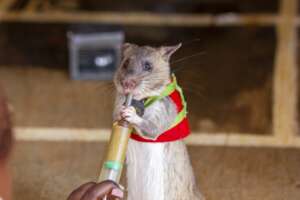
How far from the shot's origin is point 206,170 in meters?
0.84

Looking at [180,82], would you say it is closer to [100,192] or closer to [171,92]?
[171,92]

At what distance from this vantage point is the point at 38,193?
0.83 meters

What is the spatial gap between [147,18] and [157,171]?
78 cm

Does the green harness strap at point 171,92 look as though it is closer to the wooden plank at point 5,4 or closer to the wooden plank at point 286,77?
Answer: the wooden plank at point 286,77

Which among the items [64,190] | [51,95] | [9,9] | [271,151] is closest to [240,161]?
[271,151]

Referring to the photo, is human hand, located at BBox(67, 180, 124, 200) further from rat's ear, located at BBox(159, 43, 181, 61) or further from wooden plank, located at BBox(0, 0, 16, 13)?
wooden plank, located at BBox(0, 0, 16, 13)

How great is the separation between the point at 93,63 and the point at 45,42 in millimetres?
163

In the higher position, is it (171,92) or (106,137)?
(171,92)

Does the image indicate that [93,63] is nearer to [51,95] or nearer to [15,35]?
[51,95]

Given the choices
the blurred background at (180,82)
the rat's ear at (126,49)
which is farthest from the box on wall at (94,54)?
the rat's ear at (126,49)

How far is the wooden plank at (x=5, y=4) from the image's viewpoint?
4.90 ft

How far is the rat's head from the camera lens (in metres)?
0.69

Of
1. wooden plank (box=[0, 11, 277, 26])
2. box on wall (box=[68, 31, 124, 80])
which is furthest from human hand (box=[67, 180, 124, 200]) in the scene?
wooden plank (box=[0, 11, 277, 26])

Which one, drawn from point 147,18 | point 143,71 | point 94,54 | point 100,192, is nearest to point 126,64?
point 143,71
